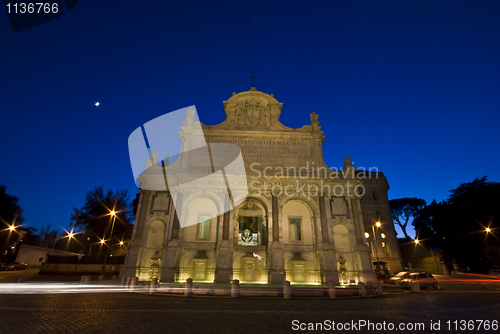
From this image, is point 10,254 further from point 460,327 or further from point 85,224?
point 460,327

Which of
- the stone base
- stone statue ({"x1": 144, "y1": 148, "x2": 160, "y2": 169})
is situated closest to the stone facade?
the stone base

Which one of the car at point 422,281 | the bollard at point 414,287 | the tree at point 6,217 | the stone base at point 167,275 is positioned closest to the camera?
the bollard at point 414,287

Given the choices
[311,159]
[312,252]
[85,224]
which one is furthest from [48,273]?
[311,159]

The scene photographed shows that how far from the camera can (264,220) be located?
1021 inches

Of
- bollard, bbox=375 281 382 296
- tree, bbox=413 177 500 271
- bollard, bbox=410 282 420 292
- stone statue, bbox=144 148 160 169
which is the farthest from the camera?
tree, bbox=413 177 500 271

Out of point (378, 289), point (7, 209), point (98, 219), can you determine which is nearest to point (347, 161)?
point (378, 289)

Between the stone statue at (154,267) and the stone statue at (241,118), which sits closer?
the stone statue at (154,267)

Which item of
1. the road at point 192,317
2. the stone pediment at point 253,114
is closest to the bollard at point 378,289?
the road at point 192,317

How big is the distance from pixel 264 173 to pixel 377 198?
2550 cm

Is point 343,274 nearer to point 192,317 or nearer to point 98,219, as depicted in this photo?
point 192,317

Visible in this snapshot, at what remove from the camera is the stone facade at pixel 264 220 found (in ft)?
76.6

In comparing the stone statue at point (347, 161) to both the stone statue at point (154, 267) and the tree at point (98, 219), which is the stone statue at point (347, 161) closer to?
the stone statue at point (154, 267)

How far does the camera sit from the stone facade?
23.3m

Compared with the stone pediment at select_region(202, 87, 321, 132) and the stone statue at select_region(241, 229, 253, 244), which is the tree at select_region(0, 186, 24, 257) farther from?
the stone statue at select_region(241, 229, 253, 244)
